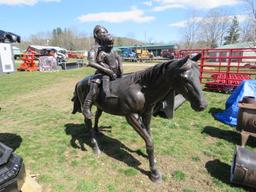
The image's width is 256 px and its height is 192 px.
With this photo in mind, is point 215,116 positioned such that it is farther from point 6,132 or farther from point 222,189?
point 6,132

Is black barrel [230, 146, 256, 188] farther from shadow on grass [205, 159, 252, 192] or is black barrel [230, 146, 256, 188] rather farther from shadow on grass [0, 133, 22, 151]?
shadow on grass [0, 133, 22, 151]

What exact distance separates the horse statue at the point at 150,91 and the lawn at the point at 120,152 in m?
0.38

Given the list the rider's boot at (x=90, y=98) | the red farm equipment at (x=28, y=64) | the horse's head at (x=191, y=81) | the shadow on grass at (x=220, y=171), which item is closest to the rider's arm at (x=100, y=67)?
the rider's boot at (x=90, y=98)

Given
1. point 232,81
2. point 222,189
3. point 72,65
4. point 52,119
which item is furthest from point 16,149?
point 72,65

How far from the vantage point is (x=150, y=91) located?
11.0 ft

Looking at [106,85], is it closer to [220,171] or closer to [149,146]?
[149,146]

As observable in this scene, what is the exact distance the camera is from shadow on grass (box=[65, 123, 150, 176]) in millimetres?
4031

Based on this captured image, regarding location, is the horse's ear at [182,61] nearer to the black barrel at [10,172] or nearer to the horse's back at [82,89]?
the horse's back at [82,89]

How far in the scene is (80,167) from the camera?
3.83 metres

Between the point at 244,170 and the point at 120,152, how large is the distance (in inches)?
80.5

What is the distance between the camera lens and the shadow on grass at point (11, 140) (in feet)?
15.1

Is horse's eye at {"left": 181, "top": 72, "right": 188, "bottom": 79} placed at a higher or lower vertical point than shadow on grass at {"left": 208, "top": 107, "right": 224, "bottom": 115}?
higher

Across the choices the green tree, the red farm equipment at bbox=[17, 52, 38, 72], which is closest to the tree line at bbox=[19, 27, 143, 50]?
the green tree

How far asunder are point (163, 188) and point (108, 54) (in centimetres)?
221
